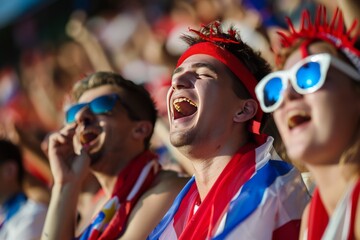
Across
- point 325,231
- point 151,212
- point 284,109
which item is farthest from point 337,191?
point 151,212

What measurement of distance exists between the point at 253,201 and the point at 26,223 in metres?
1.95

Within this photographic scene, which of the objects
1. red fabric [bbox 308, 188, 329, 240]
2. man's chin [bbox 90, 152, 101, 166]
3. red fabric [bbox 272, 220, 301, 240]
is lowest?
red fabric [bbox 272, 220, 301, 240]

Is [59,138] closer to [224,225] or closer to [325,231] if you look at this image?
[224,225]

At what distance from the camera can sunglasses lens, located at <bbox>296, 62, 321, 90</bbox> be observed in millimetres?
1702

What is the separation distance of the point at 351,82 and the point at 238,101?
0.89 metres

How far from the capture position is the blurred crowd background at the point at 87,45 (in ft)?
13.0

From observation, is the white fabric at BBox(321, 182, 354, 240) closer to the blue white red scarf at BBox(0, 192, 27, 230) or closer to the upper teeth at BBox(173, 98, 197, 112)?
the upper teeth at BBox(173, 98, 197, 112)

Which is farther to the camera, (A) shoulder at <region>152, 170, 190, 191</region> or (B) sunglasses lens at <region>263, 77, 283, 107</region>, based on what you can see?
(A) shoulder at <region>152, 170, 190, 191</region>

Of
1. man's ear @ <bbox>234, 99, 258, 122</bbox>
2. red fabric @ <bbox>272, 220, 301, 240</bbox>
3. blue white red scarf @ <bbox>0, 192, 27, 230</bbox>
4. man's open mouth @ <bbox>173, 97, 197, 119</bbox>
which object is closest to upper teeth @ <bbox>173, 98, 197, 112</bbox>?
man's open mouth @ <bbox>173, 97, 197, 119</bbox>

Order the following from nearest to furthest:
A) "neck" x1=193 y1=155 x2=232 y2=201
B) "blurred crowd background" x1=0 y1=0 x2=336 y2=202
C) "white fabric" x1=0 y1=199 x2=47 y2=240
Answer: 1. "neck" x1=193 y1=155 x2=232 y2=201
2. "white fabric" x1=0 y1=199 x2=47 y2=240
3. "blurred crowd background" x1=0 y1=0 x2=336 y2=202

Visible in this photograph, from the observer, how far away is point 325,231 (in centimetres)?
171

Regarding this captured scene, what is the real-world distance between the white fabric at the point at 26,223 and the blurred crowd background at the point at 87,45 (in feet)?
0.80

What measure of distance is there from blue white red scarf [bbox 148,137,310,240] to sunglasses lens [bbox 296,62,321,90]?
565mm

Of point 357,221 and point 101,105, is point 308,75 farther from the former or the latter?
point 101,105
